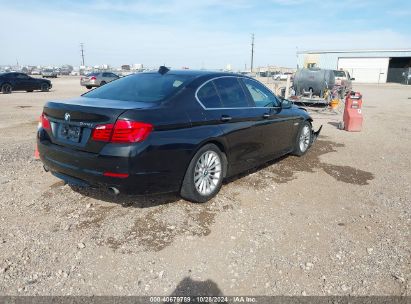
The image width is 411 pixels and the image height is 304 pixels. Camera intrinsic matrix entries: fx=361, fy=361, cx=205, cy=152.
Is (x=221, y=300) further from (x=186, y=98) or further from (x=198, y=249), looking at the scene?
(x=186, y=98)

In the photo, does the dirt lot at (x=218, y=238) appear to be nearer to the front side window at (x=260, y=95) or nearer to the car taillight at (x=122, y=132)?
the car taillight at (x=122, y=132)

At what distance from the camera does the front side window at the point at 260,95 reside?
534cm

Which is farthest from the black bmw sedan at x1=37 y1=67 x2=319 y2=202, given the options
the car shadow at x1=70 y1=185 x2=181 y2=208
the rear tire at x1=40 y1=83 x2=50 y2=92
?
the rear tire at x1=40 y1=83 x2=50 y2=92

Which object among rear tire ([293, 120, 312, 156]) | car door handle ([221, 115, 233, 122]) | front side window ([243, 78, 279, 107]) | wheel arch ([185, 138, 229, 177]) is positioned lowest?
rear tire ([293, 120, 312, 156])

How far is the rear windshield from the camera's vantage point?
417 cm

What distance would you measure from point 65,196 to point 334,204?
345cm

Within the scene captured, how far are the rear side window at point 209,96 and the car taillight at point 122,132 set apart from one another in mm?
1055

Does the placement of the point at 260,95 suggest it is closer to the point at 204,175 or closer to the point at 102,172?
the point at 204,175

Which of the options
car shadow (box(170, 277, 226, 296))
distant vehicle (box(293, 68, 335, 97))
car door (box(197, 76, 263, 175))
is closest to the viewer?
car shadow (box(170, 277, 226, 296))

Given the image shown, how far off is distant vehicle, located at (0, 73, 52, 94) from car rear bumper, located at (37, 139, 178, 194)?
71.3ft

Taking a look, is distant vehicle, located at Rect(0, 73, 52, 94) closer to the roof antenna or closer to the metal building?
the roof antenna

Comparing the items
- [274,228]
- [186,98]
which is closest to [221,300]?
[274,228]

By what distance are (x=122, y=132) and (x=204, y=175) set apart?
1.28 metres

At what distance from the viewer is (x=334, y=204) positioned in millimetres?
4645
